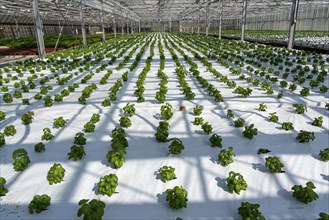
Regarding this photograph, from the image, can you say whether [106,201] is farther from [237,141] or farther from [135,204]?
[237,141]

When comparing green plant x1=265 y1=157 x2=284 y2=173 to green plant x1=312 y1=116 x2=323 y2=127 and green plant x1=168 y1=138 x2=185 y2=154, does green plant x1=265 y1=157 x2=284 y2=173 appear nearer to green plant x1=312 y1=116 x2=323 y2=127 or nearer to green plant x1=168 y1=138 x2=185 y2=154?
green plant x1=168 y1=138 x2=185 y2=154

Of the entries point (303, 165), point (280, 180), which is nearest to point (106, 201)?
point (280, 180)

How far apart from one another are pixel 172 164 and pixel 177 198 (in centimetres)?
146

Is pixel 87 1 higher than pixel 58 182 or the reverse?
higher

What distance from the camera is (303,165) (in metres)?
6.09

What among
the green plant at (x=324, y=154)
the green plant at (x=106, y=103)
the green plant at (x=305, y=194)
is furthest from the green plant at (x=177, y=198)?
the green plant at (x=106, y=103)

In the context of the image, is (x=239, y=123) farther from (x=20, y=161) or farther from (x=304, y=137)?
(x=20, y=161)

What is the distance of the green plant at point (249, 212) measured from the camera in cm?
437

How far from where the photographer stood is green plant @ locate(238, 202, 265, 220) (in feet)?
14.3

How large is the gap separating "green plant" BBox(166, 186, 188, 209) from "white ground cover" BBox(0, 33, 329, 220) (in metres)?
0.12

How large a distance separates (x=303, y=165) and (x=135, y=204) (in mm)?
3756

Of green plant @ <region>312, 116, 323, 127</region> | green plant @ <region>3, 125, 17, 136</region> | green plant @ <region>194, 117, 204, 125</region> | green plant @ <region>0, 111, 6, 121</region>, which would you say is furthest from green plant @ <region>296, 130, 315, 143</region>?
green plant @ <region>0, 111, 6, 121</region>

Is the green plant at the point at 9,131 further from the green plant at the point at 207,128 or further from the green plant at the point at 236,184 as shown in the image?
the green plant at the point at 236,184

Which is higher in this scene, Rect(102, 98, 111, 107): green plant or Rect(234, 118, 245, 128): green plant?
Rect(102, 98, 111, 107): green plant
